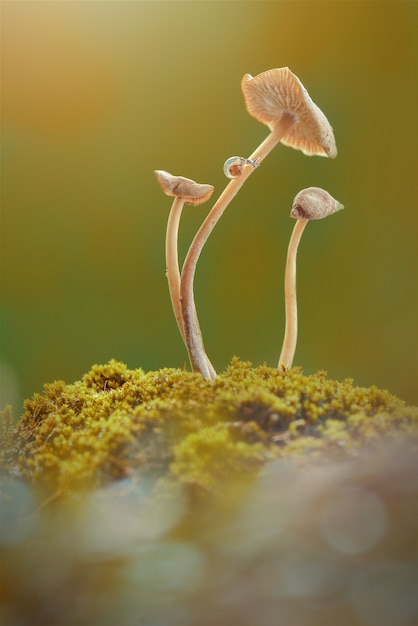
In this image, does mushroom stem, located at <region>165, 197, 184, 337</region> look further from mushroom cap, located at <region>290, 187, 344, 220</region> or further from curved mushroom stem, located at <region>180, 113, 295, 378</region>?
mushroom cap, located at <region>290, 187, 344, 220</region>

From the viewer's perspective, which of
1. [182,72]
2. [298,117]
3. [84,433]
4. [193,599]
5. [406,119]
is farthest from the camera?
[182,72]

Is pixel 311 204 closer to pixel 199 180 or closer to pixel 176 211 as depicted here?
pixel 176 211

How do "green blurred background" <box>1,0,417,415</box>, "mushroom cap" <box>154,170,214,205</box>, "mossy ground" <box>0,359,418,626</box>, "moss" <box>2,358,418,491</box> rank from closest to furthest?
"mossy ground" <box>0,359,418,626</box>, "moss" <box>2,358,418,491</box>, "mushroom cap" <box>154,170,214,205</box>, "green blurred background" <box>1,0,417,415</box>

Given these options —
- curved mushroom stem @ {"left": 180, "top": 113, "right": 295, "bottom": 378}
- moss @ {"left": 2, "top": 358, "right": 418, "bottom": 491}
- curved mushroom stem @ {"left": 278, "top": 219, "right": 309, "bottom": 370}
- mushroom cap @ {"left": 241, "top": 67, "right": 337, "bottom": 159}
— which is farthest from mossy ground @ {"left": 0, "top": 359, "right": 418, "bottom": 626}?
mushroom cap @ {"left": 241, "top": 67, "right": 337, "bottom": 159}

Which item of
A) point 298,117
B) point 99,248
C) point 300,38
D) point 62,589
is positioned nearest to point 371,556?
point 62,589

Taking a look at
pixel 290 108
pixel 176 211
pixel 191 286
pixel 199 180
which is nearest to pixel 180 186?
pixel 176 211

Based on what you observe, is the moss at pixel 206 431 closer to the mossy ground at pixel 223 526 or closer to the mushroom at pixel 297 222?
the mossy ground at pixel 223 526

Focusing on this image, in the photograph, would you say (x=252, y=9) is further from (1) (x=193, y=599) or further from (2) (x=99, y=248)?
(1) (x=193, y=599)

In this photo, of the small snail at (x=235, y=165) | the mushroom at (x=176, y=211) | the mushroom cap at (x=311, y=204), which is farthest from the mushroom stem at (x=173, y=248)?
the mushroom cap at (x=311, y=204)
